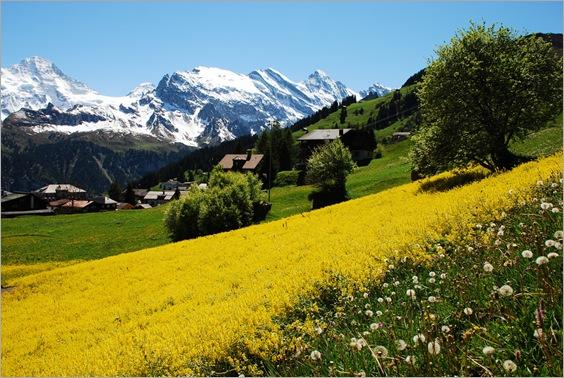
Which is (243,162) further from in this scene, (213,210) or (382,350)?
(382,350)

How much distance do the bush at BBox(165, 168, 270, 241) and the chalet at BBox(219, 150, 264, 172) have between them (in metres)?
73.6

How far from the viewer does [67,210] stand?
5699 inches

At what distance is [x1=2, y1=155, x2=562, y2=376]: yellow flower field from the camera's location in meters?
12.0

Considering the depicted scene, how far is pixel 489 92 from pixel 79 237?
61.9 metres

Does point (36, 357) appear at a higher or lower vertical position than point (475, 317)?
lower

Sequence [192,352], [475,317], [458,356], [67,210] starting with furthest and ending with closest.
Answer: [67,210]
[192,352]
[475,317]
[458,356]

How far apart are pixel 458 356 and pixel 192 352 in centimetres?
684

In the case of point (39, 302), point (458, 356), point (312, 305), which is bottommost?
point (39, 302)

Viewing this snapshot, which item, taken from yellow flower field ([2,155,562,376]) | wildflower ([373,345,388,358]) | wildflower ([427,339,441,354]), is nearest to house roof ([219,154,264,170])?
yellow flower field ([2,155,562,376])

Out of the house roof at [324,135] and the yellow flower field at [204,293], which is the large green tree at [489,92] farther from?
the house roof at [324,135]

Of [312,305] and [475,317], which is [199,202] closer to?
[312,305]

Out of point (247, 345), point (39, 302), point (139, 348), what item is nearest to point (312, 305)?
point (247, 345)

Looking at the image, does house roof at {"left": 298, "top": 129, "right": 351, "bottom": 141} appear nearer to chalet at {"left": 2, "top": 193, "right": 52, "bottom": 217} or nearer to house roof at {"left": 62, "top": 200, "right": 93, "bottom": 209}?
house roof at {"left": 62, "top": 200, "right": 93, "bottom": 209}

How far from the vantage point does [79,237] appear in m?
70.6
